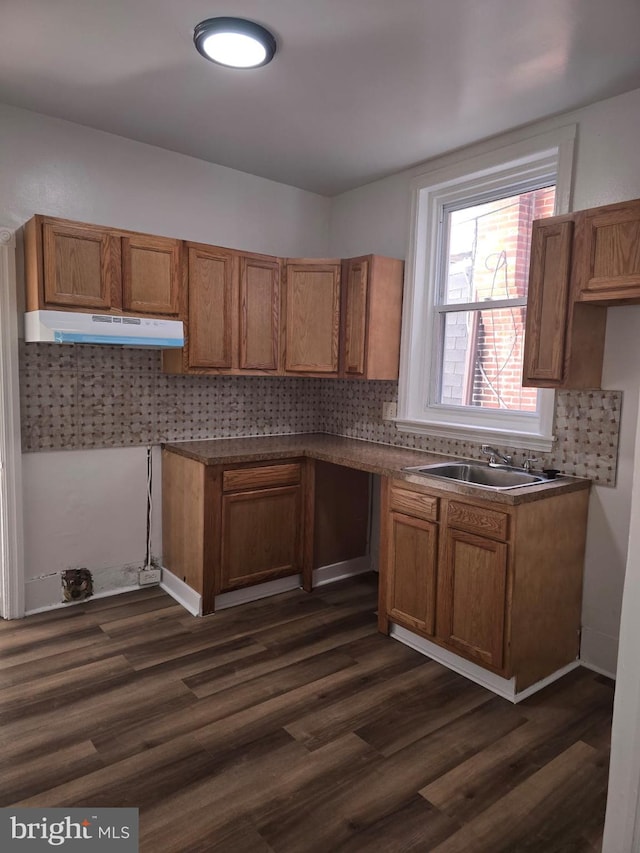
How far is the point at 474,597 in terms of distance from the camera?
8.25ft

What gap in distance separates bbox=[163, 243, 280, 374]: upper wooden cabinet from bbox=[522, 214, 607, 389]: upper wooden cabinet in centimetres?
160

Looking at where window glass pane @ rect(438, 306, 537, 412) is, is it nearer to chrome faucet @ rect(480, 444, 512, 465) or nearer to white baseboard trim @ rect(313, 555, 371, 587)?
chrome faucet @ rect(480, 444, 512, 465)

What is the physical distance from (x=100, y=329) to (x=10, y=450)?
83 centimetres

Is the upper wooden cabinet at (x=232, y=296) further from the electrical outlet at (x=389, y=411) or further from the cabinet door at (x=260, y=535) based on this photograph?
the cabinet door at (x=260, y=535)

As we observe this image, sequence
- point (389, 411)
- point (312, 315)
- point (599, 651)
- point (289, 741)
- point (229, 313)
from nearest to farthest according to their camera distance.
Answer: point (289, 741)
point (599, 651)
point (229, 313)
point (312, 315)
point (389, 411)

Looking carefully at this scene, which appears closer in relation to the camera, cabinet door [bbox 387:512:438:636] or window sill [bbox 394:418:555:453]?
cabinet door [bbox 387:512:438:636]

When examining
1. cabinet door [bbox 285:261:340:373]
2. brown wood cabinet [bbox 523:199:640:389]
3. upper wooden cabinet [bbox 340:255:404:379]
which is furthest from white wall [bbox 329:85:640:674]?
cabinet door [bbox 285:261:340:373]

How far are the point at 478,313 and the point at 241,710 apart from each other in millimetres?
2452

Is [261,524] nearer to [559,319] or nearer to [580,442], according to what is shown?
[580,442]

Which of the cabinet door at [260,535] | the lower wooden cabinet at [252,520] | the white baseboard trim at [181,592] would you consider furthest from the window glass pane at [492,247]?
the white baseboard trim at [181,592]

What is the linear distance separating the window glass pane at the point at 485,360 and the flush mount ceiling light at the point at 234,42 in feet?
5.84

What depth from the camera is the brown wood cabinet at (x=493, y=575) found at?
239 centimetres

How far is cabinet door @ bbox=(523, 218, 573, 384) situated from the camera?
248cm

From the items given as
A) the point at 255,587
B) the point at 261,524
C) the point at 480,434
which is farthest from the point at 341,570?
the point at 480,434
